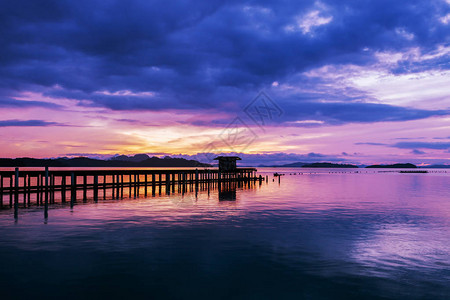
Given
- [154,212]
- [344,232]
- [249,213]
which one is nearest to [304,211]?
[249,213]

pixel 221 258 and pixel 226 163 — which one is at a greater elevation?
pixel 226 163

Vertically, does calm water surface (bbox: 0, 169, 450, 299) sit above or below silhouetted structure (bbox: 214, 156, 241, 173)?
below

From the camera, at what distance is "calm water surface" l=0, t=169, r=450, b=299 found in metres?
9.45

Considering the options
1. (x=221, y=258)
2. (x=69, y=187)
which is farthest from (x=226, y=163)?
(x=221, y=258)

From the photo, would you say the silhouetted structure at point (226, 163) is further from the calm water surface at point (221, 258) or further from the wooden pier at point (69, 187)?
the calm water surface at point (221, 258)

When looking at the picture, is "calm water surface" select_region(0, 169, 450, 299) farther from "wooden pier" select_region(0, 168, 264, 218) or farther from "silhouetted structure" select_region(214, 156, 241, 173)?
"silhouetted structure" select_region(214, 156, 241, 173)

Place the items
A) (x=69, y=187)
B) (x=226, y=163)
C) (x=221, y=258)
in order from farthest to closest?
1. (x=226, y=163)
2. (x=69, y=187)
3. (x=221, y=258)

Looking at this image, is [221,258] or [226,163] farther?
[226,163]

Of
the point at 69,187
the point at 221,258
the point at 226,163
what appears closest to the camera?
the point at 221,258

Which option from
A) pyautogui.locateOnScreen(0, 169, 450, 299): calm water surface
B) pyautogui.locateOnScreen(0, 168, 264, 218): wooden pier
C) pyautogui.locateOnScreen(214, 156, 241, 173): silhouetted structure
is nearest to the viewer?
pyautogui.locateOnScreen(0, 169, 450, 299): calm water surface

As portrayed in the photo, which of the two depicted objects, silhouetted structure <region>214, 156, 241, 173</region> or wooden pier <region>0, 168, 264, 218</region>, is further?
silhouetted structure <region>214, 156, 241, 173</region>

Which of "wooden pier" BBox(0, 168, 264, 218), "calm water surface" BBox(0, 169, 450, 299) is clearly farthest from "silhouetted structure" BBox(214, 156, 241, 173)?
"calm water surface" BBox(0, 169, 450, 299)

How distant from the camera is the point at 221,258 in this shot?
496 inches

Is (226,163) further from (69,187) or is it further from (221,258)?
(221,258)
